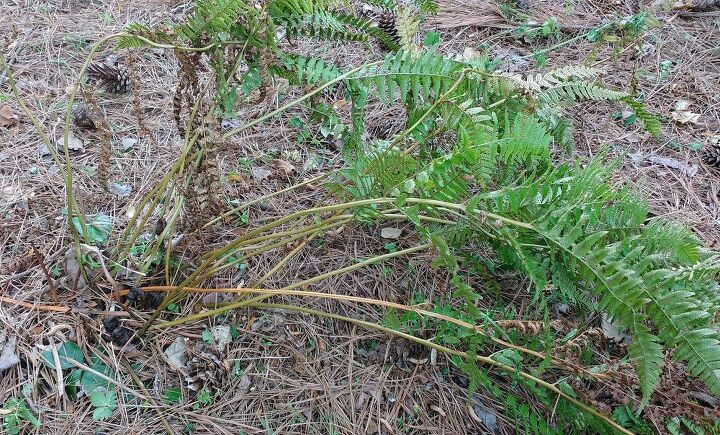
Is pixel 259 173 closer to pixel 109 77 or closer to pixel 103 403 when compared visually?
pixel 109 77

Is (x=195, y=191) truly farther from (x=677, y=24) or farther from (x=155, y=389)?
(x=677, y=24)

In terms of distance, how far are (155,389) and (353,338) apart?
650mm

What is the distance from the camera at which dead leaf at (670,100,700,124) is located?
112 inches

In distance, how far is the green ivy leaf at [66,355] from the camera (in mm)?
1742

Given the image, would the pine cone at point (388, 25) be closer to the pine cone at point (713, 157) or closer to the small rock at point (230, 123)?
the small rock at point (230, 123)

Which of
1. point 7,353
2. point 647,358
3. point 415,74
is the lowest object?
point 7,353

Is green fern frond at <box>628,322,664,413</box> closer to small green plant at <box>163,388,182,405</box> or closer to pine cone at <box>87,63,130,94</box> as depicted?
small green plant at <box>163,388,182,405</box>

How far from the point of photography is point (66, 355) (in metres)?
1.76

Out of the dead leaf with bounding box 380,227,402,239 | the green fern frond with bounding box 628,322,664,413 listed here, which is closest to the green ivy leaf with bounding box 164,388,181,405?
the dead leaf with bounding box 380,227,402,239

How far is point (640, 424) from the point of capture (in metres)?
1.61

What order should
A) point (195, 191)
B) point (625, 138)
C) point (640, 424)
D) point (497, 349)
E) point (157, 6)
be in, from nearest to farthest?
point (640, 424)
point (195, 191)
point (497, 349)
point (625, 138)
point (157, 6)

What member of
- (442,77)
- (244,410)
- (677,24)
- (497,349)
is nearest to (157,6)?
(442,77)

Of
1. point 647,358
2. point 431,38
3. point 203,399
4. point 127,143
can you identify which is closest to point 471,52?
point 431,38

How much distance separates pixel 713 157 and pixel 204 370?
2431 mm
